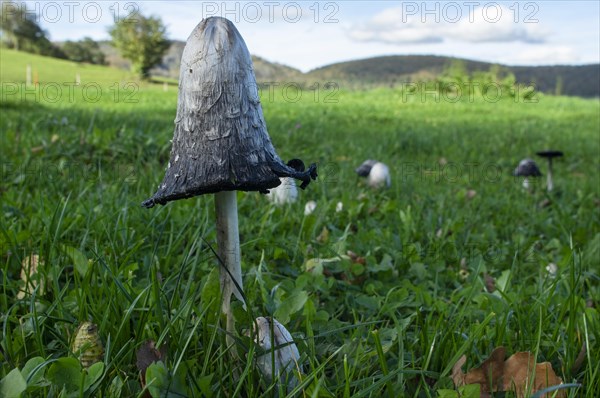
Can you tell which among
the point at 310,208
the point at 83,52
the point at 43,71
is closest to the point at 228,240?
the point at 310,208

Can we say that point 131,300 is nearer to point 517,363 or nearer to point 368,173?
point 517,363

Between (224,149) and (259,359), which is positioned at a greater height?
(224,149)

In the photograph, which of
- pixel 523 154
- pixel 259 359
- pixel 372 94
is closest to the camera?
pixel 259 359

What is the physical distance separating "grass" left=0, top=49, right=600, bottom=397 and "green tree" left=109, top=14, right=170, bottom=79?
4401 centimetres

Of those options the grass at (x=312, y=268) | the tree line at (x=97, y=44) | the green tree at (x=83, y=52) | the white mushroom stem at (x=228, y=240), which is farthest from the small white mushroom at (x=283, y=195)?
the green tree at (x=83, y=52)

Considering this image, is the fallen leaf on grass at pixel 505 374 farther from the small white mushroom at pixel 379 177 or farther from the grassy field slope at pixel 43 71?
the grassy field slope at pixel 43 71

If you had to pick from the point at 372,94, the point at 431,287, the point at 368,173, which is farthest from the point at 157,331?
the point at 372,94

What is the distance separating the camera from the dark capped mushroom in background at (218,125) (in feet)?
4.25

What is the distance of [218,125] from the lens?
1.32m

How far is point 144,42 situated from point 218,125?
49.7m

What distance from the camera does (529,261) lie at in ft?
9.93

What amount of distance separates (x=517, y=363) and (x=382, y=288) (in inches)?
31.7

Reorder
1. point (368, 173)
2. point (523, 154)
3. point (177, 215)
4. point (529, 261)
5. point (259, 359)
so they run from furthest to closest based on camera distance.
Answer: point (523, 154)
point (368, 173)
point (529, 261)
point (177, 215)
point (259, 359)

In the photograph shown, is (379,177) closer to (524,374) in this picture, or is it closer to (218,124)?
(524,374)
